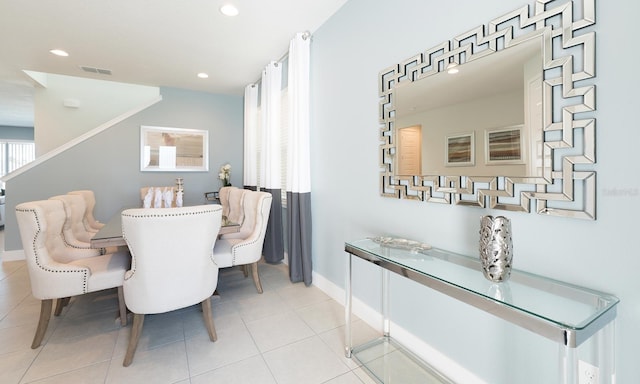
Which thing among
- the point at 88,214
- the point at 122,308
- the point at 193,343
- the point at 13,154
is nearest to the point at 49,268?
the point at 122,308

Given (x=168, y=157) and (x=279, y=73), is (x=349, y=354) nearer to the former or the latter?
(x=279, y=73)

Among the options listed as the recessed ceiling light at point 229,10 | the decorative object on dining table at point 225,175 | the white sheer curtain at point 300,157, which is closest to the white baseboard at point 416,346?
A: the white sheer curtain at point 300,157

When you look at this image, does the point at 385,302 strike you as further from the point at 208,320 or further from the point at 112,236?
the point at 112,236

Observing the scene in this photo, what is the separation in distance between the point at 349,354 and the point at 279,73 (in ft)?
10.2

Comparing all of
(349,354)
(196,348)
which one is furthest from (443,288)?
(196,348)

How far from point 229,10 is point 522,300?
9.54ft

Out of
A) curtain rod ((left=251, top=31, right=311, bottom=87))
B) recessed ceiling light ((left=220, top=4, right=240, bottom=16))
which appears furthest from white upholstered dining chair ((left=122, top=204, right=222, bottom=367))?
curtain rod ((left=251, top=31, right=311, bottom=87))

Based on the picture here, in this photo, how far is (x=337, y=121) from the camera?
2523 mm

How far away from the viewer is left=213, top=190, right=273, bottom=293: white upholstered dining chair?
2525 millimetres

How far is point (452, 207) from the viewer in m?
1.56

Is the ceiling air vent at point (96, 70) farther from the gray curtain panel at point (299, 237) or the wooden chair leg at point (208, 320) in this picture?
the wooden chair leg at point (208, 320)

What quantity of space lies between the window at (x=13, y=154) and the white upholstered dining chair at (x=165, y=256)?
9.53m

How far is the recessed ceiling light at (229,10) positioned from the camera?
2.44 metres

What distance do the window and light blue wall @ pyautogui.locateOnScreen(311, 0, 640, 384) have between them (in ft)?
32.2
